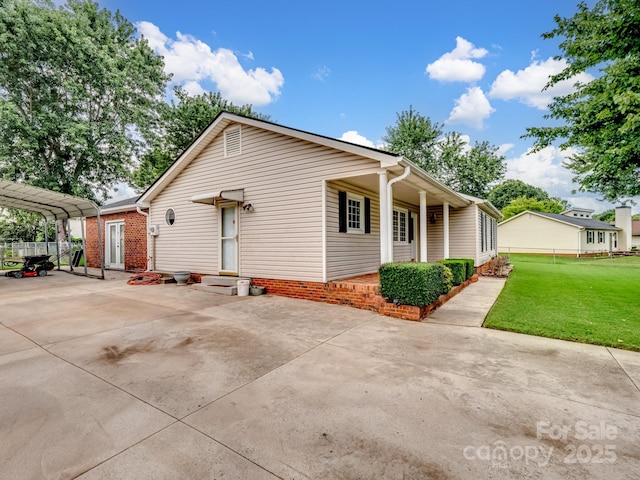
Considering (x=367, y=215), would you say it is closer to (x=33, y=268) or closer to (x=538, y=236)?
(x=33, y=268)

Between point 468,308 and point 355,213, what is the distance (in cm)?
372

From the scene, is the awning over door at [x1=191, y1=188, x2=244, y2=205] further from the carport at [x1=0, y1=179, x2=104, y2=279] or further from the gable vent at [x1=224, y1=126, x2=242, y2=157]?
the carport at [x1=0, y1=179, x2=104, y2=279]

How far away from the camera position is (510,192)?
171ft

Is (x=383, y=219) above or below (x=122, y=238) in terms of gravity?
above

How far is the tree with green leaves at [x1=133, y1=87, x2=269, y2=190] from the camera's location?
824 inches

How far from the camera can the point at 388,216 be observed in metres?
6.33

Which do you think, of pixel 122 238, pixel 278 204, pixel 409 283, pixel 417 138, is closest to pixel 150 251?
pixel 122 238

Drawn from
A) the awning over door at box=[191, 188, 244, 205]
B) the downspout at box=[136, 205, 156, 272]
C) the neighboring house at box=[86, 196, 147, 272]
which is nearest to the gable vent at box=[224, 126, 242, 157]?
the awning over door at box=[191, 188, 244, 205]

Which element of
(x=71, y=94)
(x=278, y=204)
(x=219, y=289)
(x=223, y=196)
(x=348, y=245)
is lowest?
(x=219, y=289)

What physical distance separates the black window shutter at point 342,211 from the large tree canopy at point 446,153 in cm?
2162

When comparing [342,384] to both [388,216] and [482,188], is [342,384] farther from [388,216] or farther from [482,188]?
[482,188]

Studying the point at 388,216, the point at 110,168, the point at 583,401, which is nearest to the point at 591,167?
the point at 388,216

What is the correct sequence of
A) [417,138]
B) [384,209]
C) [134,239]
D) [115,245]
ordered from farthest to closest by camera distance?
[417,138] < [115,245] < [134,239] < [384,209]

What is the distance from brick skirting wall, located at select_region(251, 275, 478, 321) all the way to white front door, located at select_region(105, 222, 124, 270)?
28.8 ft
